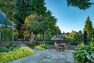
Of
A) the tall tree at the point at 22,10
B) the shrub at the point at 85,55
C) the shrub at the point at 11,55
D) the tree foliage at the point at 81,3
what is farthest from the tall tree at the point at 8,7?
the shrub at the point at 85,55

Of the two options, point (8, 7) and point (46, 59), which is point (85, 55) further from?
point (8, 7)

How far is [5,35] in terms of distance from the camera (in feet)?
Result: 102

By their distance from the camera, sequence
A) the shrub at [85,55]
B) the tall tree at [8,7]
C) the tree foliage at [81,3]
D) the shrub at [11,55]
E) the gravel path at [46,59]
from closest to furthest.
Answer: the shrub at [85,55], the tree foliage at [81,3], the gravel path at [46,59], the shrub at [11,55], the tall tree at [8,7]

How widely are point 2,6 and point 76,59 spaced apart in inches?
1521

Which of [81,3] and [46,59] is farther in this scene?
[46,59]

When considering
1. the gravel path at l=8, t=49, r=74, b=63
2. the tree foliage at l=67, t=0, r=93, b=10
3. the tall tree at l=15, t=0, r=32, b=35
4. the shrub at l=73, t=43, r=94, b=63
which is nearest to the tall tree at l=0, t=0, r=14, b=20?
the tall tree at l=15, t=0, r=32, b=35

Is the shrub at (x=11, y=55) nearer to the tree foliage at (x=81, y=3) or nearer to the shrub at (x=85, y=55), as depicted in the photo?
the shrub at (x=85, y=55)

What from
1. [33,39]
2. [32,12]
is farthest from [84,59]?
[32,12]

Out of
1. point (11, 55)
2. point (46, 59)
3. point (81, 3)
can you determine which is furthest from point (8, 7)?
point (81, 3)

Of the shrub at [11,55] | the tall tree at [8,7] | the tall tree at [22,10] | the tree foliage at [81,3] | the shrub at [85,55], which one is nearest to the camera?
the shrub at [85,55]

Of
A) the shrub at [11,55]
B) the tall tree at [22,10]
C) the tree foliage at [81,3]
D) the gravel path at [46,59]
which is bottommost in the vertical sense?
the gravel path at [46,59]

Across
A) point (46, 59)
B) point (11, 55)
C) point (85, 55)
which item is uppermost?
point (85, 55)

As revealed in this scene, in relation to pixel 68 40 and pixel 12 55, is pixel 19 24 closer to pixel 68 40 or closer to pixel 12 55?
pixel 68 40

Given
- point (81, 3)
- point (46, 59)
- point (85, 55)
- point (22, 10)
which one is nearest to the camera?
point (85, 55)
